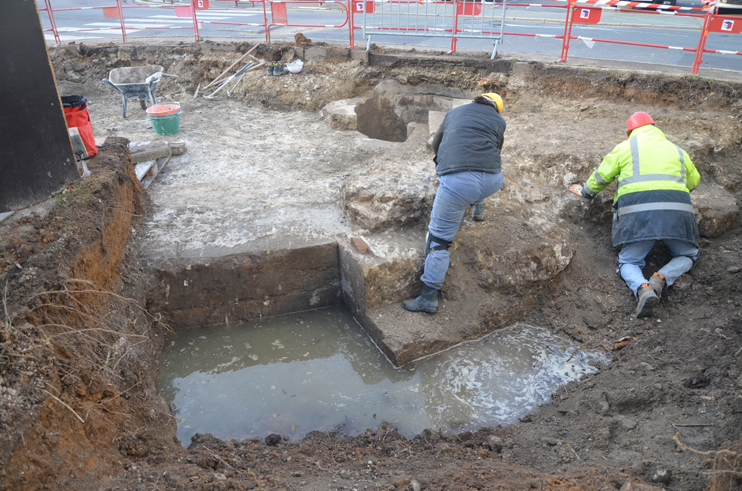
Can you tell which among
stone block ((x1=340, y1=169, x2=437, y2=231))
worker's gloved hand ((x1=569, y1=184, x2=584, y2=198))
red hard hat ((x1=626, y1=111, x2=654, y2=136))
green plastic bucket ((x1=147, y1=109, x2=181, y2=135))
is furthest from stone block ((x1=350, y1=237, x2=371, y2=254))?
green plastic bucket ((x1=147, y1=109, x2=181, y2=135))

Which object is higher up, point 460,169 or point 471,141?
point 471,141

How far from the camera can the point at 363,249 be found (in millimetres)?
4574

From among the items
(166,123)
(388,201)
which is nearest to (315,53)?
(166,123)

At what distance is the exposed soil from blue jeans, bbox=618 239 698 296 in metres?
0.17

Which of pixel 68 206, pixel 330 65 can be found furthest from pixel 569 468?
pixel 330 65

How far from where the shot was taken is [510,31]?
1214cm

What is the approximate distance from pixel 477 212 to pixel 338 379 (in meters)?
2.14

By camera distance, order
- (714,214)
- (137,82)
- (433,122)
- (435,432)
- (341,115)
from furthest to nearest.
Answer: (137,82)
(341,115)
(433,122)
(714,214)
(435,432)

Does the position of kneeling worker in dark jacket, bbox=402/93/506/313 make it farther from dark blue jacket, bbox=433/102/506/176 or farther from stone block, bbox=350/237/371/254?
stone block, bbox=350/237/371/254

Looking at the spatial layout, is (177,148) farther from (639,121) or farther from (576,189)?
(639,121)

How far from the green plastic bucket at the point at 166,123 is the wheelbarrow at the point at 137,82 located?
1.14 metres

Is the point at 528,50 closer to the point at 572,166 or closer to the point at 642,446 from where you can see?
the point at 572,166

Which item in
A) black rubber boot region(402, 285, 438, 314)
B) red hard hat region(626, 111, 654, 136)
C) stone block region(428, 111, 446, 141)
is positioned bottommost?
black rubber boot region(402, 285, 438, 314)

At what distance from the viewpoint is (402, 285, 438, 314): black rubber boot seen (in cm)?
450
